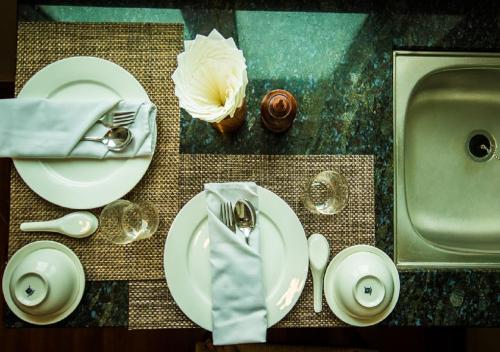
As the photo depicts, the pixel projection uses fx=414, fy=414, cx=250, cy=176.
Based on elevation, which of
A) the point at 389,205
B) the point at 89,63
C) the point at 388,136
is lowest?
the point at 389,205

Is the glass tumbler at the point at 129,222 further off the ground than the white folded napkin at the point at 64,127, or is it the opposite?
the white folded napkin at the point at 64,127

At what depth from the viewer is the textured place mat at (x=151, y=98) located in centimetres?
72

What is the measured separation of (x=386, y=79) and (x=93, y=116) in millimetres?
536

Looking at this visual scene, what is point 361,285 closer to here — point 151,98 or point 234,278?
point 234,278

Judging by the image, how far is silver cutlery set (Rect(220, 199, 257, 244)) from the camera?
2.31ft

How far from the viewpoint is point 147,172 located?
0.73m

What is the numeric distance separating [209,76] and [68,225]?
0.35 metres

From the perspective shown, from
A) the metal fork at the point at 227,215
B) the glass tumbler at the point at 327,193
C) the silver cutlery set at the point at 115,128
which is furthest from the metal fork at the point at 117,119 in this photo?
the glass tumbler at the point at 327,193

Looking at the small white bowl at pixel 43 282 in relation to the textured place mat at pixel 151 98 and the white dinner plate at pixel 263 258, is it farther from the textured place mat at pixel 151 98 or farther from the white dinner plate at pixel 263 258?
the white dinner plate at pixel 263 258

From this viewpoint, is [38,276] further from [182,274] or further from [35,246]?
[182,274]

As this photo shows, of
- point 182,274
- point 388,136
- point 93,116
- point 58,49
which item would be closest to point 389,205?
point 388,136

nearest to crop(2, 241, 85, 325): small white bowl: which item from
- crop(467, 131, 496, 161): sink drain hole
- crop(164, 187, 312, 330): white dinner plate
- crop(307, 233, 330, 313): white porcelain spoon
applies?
Result: crop(164, 187, 312, 330): white dinner plate

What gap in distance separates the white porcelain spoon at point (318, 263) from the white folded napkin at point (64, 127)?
0.33 meters

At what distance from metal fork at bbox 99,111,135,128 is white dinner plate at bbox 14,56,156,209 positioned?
0.11 ft
